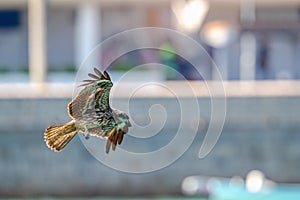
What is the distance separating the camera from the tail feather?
495 mm

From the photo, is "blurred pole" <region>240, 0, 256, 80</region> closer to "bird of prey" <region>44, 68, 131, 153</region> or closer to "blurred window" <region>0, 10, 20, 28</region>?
"blurred window" <region>0, 10, 20, 28</region>

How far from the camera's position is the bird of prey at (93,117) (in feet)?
1.63

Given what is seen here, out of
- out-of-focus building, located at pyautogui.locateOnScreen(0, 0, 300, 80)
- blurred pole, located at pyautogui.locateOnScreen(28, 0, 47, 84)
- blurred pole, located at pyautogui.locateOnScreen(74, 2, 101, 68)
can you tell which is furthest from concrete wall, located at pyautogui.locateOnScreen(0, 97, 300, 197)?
blurred pole, located at pyautogui.locateOnScreen(74, 2, 101, 68)

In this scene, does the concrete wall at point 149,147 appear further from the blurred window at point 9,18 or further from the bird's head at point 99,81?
the bird's head at point 99,81

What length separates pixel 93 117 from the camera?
0.50 metres

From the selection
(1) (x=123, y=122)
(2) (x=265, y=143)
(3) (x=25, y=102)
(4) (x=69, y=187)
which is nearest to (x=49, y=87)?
(3) (x=25, y=102)

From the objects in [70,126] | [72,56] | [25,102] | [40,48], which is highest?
[72,56]

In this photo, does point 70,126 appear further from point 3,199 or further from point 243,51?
point 243,51

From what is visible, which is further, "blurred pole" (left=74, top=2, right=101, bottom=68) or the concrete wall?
"blurred pole" (left=74, top=2, right=101, bottom=68)

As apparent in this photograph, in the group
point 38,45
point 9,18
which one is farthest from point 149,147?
point 9,18

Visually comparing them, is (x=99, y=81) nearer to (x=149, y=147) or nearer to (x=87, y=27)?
(x=149, y=147)

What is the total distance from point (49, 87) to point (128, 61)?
2.91 m

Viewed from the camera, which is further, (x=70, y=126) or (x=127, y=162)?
(x=127, y=162)

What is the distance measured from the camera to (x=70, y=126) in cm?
50
